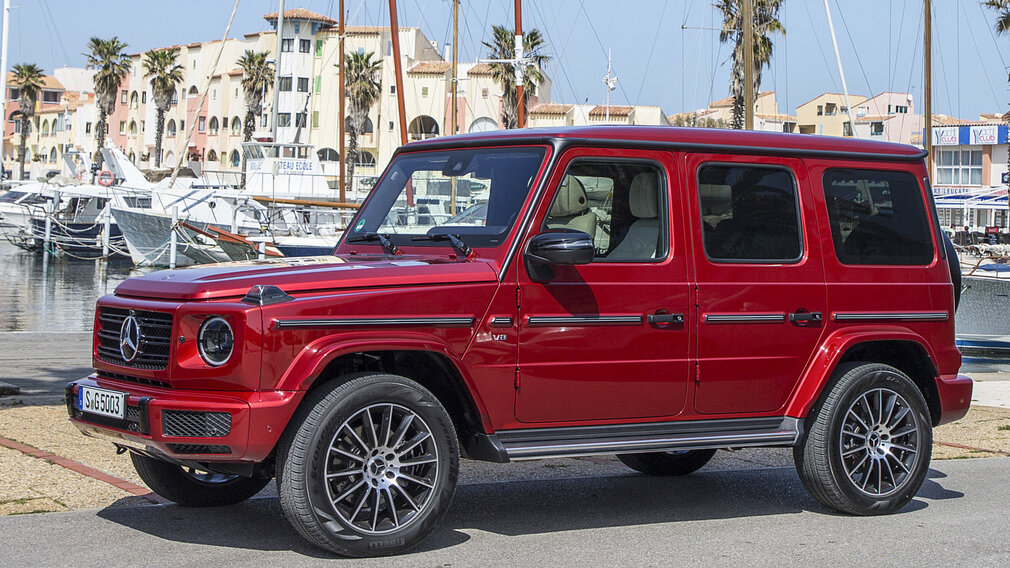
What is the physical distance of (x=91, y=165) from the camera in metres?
55.9

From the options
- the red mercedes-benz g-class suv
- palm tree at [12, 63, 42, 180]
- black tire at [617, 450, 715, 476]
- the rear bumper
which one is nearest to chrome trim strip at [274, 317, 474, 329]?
the red mercedes-benz g-class suv

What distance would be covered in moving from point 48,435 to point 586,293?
15.0ft

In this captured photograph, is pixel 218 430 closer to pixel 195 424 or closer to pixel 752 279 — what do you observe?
pixel 195 424

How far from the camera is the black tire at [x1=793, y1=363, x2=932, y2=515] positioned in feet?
21.8

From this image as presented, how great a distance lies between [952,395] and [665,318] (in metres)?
2.21

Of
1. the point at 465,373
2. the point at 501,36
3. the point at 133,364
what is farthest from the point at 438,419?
the point at 501,36

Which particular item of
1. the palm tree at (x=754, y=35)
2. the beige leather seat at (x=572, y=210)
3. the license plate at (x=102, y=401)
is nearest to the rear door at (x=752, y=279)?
the beige leather seat at (x=572, y=210)

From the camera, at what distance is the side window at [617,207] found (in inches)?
240

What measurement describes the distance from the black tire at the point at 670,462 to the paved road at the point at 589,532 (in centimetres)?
Answer: 31

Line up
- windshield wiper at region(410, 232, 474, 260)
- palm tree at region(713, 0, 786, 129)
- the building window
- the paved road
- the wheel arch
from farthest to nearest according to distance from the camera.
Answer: the building window, palm tree at region(713, 0, 786, 129), the wheel arch, windshield wiper at region(410, 232, 474, 260), the paved road

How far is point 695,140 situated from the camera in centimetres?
648

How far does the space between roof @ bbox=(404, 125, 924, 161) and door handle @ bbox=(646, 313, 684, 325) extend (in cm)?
92

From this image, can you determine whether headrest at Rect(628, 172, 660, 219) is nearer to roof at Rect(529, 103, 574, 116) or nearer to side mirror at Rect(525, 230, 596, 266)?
side mirror at Rect(525, 230, 596, 266)

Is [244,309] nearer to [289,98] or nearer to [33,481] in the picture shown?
[33,481]
